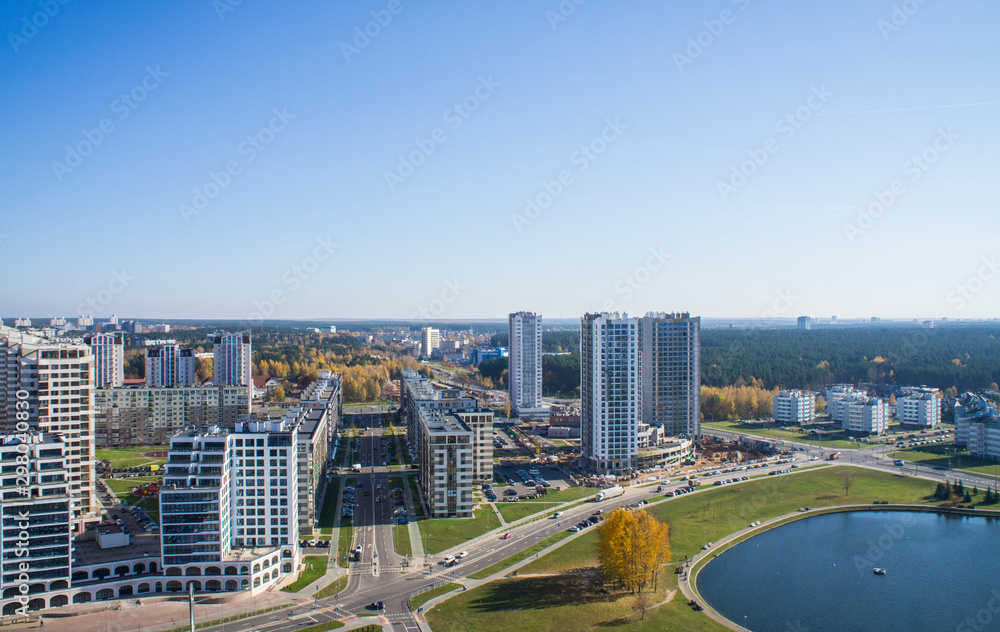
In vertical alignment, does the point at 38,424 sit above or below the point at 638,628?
above

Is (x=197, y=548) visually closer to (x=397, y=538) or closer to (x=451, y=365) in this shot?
(x=397, y=538)

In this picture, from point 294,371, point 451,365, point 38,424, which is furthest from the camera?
point 451,365

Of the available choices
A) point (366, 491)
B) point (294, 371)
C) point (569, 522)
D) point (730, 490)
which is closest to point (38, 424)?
point (366, 491)

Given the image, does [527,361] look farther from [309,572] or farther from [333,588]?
[333,588]

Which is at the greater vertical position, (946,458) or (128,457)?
(128,457)

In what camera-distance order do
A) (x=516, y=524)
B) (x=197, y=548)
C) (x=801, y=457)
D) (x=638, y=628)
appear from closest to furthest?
(x=638, y=628)
(x=197, y=548)
(x=516, y=524)
(x=801, y=457)

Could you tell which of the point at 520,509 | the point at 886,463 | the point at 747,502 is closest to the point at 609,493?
the point at 520,509
